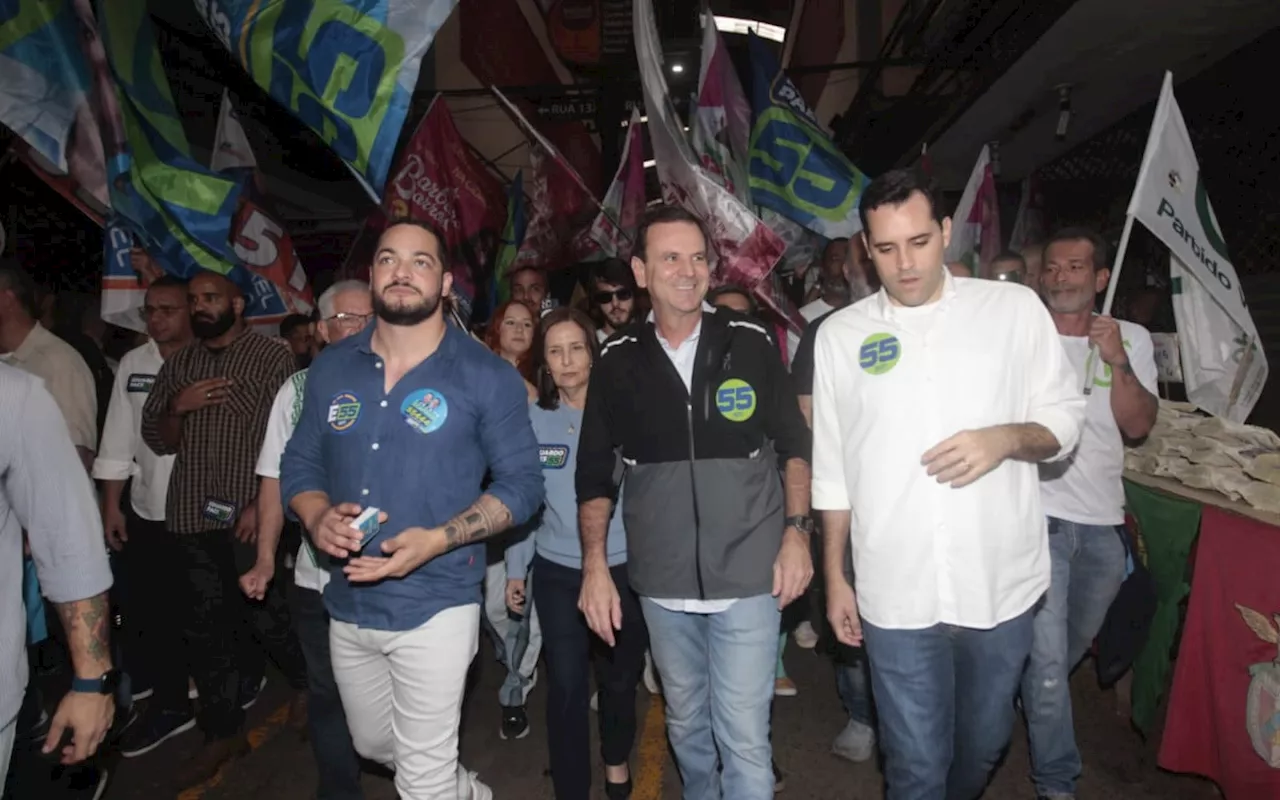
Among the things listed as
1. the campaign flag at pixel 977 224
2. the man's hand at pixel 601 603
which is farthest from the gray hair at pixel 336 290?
the campaign flag at pixel 977 224

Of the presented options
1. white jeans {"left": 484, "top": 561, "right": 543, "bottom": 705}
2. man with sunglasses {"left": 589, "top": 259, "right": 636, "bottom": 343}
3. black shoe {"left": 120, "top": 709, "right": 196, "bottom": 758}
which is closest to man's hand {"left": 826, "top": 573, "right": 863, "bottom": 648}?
white jeans {"left": 484, "top": 561, "right": 543, "bottom": 705}

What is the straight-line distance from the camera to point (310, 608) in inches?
153

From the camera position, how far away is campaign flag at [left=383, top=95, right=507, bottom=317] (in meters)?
7.11

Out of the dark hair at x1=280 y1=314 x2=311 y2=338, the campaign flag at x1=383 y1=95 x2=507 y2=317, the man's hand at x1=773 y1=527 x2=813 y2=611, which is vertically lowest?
the man's hand at x1=773 y1=527 x2=813 y2=611

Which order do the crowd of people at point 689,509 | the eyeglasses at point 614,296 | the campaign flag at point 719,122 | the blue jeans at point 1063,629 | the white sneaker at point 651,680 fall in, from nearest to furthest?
the crowd of people at point 689,509, the blue jeans at point 1063,629, the white sneaker at point 651,680, the eyeglasses at point 614,296, the campaign flag at point 719,122

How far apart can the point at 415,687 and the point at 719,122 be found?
206 inches

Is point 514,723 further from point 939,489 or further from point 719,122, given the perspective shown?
point 719,122

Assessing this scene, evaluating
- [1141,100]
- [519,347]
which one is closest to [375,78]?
[519,347]

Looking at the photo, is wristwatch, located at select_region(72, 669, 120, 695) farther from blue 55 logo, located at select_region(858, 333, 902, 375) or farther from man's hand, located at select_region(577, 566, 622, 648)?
blue 55 logo, located at select_region(858, 333, 902, 375)

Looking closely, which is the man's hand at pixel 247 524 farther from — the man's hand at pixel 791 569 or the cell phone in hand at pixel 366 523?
the man's hand at pixel 791 569

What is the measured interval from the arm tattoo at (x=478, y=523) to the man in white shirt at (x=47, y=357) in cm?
325

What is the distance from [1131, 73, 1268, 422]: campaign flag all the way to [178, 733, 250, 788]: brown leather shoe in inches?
210

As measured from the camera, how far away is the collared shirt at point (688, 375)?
10.3 ft

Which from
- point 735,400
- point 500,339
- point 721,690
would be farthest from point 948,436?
point 500,339
